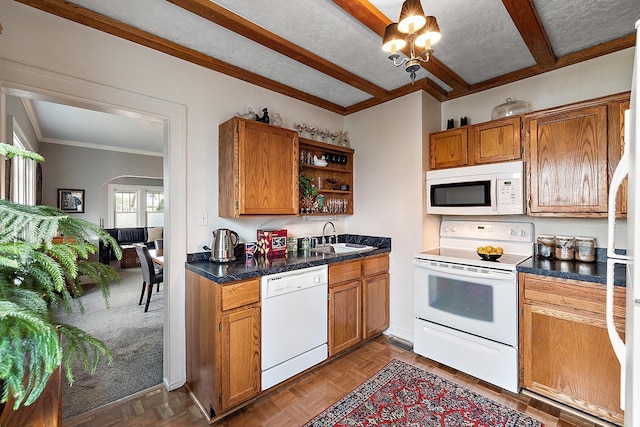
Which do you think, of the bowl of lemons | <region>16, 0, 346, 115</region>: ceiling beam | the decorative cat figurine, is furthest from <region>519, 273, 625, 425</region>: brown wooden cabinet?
<region>16, 0, 346, 115</region>: ceiling beam

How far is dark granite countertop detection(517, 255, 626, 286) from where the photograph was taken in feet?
6.04

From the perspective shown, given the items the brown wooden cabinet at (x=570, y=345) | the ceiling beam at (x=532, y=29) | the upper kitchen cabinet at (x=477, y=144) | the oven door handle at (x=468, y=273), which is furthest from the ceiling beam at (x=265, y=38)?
the brown wooden cabinet at (x=570, y=345)

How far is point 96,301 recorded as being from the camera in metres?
4.22

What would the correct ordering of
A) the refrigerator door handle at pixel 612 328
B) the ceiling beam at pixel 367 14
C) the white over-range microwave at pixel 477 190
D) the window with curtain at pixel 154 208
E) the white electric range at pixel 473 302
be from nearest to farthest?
the refrigerator door handle at pixel 612 328, the ceiling beam at pixel 367 14, the white electric range at pixel 473 302, the white over-range microwave at pixel 477 190, the window with curtain at pixel 154 208

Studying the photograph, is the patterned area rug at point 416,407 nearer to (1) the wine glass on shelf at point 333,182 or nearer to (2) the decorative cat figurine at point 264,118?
(1) the wine glass on shelf at point 333,182

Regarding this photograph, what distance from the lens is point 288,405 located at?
204 centimetres

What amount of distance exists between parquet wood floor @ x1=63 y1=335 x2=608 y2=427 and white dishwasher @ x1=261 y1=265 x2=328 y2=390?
0.12 meters

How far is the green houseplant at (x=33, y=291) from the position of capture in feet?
1.63

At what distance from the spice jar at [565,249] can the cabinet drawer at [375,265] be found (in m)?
1.45

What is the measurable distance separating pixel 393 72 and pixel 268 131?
1271 mm

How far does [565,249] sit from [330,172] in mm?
2294

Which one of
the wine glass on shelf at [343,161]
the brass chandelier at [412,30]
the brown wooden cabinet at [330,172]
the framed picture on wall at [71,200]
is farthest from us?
the framed picture on wall at [71,200]

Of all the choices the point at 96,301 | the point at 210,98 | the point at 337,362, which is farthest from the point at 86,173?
the point at 337,362

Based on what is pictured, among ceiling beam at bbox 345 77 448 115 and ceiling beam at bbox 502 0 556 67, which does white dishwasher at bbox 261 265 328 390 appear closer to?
ceiling beam at bbox 345 77 448 115
